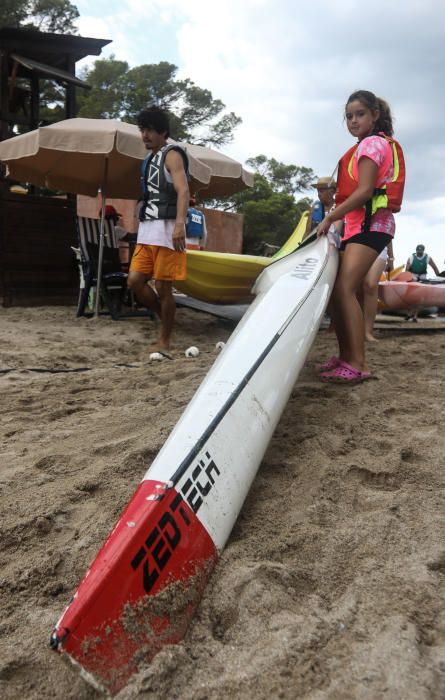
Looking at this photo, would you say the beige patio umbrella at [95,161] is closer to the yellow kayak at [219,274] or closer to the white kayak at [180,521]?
the yellow kayak at [219,274]

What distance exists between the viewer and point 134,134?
5086 millimetres

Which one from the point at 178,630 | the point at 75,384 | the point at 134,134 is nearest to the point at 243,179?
the point at 134,134

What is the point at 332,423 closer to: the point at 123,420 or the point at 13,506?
the point at 123,420

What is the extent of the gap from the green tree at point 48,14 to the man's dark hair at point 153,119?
51.6 feet

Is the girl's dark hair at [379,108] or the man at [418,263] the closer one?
the girl's dark hair at [379,108]

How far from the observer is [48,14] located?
1784 cm

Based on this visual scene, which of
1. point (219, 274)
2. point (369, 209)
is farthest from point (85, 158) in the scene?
point (369, 209)

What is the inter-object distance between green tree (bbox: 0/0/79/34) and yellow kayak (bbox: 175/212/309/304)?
1515 cm

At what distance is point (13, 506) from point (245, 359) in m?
0.85

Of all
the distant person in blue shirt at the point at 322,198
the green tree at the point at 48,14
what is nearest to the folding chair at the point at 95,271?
the distant person in blue shirt at the point at 322,198

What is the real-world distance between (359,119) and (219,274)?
2522mm

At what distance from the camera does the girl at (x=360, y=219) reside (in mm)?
2584

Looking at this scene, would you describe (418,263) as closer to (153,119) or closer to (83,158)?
(83,158)

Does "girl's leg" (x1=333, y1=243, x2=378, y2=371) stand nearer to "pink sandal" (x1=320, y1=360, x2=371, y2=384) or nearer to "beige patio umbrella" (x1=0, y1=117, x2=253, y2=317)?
"pink sandal" (x1=320, y1=360, x2=371, y2=384)
